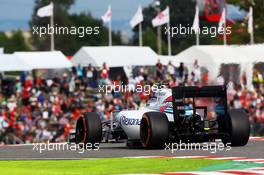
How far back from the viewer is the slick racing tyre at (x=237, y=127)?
18531 mm

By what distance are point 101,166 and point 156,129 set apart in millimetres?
3726

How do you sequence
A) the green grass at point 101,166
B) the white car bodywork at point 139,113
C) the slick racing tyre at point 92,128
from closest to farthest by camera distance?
the green grass at point 101,166 < the white car bodywork at point 139,113 < the slick racing tyre at point 92,128

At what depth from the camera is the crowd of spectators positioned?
1180 inches

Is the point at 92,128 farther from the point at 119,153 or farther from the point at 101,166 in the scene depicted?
the point at 101,166

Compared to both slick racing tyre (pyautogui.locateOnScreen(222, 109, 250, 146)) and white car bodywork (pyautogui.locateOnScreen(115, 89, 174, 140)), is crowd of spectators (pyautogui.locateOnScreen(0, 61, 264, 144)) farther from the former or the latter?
slick racing tyre (pyautogui.locateOnScreen(222, 109, 250, 146))

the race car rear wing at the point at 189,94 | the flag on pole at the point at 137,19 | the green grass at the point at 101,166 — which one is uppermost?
the flag on pole at the point at 137,19

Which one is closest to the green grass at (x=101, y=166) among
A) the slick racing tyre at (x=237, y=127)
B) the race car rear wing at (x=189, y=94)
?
the race car rear wing at (x=189, y=94)

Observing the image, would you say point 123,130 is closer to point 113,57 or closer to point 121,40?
point 113,57

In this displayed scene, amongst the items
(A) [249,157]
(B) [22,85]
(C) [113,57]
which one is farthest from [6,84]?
(A) [249,157]

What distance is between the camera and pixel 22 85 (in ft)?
116

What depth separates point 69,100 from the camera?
1321 inches

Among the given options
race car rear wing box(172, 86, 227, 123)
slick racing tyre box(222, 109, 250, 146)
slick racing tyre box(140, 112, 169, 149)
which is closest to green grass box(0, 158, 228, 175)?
slick racing tyre box(140, 112, 169, 149)

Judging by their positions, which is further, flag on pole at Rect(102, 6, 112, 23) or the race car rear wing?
flag on pole at Rect(102, 6, 112, 23)

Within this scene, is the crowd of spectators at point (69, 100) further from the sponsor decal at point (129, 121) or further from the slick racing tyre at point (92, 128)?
the slick racing tyre at point (92, 128)
